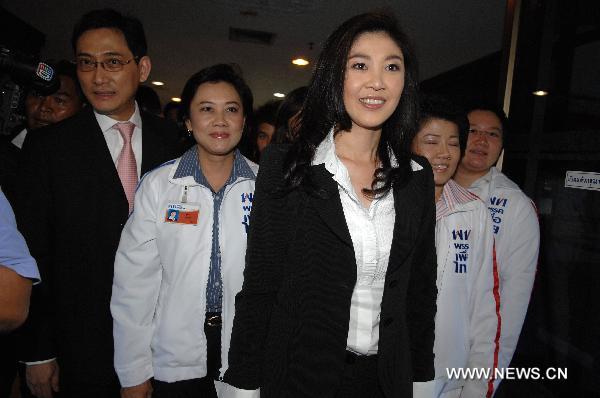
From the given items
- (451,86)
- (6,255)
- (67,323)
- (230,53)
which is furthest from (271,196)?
(451,86)

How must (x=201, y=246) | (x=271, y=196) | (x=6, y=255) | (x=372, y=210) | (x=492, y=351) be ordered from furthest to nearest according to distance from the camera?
(x=492, y=351), (x=201, y=246), (x=372, y=210), (x=271, y=196), (x=6, y=255)

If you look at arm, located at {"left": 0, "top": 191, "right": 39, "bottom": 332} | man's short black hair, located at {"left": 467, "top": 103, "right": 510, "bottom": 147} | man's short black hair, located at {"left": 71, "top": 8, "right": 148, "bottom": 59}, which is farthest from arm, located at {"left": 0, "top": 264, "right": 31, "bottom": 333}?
man's short black hair, located at {"left": 467, "top": 103, "right": 510, "bottom": 147}

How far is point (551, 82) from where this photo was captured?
9.20ft

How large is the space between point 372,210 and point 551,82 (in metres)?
2.32

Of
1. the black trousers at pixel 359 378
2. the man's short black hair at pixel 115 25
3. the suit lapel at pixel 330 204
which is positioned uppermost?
the man's short black hair at pixel 115 25

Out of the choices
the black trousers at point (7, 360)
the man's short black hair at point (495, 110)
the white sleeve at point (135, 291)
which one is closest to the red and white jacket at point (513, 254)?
the man's short black hair at point (495, 110)

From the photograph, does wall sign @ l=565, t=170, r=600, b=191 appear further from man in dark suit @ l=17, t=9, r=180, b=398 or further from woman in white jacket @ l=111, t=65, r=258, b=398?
man in dark suit @ l=17, t=9, r=180, b=398

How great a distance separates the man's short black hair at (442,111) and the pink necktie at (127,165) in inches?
53.9

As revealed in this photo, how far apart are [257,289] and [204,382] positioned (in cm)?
75

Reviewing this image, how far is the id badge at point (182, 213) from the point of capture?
1.59 m

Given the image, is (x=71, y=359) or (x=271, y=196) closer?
(x=271, y=196)

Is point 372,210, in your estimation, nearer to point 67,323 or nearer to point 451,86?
point 67,323

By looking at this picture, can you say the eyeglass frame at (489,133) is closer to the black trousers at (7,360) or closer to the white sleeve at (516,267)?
the white sleeve at (516,267)

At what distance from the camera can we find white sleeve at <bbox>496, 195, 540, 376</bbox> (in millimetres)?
1992
